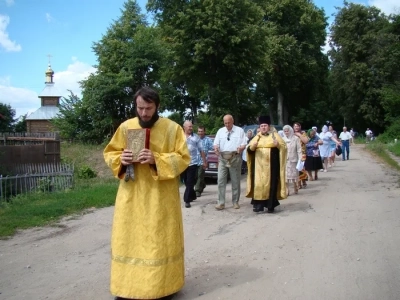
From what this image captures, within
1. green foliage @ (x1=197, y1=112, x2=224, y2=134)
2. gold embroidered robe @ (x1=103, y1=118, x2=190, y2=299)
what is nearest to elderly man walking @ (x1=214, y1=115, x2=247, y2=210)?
gold embroidered robe @ (x1=103, y1=118, x2=190, y2=299)

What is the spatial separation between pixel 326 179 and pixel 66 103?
2385 centimetres

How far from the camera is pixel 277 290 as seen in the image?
195 inches

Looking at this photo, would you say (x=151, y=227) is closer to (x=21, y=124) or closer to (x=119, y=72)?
(x=119, y=72)

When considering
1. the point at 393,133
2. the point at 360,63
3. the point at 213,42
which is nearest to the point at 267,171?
the point at 213,42

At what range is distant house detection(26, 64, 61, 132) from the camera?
66375 mm

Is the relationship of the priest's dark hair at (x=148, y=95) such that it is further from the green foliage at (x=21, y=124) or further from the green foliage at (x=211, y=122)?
the green foliage at (x=21, y=124)

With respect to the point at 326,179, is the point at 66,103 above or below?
above

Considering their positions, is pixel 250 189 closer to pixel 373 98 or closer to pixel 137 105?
pixel 137 105

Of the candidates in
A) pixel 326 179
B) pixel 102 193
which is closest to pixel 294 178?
pixel 326 179

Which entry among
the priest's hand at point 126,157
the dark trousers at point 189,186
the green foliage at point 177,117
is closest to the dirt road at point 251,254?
the dark trousers at point 189,186

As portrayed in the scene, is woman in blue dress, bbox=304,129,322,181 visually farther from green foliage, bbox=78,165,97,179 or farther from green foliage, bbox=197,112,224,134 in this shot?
green foliage, bbox=197,112,224,134

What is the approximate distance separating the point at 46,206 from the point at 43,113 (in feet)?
201

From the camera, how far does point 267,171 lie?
9.39m

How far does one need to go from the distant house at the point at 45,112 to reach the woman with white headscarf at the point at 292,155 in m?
55.2
